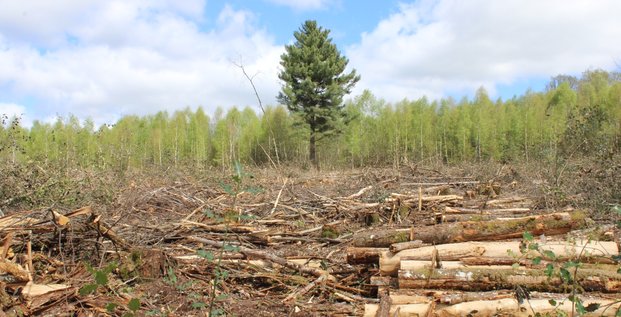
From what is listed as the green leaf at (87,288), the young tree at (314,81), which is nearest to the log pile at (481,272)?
the green leaf at (87,288)

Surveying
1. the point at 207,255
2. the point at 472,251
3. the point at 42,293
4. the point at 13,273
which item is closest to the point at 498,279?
the point at 472,251

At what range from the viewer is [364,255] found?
4777mm

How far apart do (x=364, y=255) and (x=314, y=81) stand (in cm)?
2295

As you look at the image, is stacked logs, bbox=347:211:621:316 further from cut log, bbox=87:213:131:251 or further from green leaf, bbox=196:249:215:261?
cut log, bbox=87:213:131:251

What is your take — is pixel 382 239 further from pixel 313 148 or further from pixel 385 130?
pixel 385 130

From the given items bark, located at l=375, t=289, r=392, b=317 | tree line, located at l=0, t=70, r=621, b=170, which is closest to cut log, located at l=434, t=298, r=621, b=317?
bark, located at l=375, t=289, r=392, b=317

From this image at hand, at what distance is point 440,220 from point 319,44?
857 inches

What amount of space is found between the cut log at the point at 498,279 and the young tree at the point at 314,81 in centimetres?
2263

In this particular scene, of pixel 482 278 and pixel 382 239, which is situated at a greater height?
pixel 382 239

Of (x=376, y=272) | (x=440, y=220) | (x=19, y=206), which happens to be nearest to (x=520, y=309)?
(x=376, y=272)

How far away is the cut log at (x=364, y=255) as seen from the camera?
4.73m

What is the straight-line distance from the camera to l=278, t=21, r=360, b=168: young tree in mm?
26672

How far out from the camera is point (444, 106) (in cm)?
3269

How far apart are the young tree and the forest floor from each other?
713 inches
